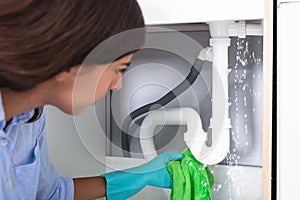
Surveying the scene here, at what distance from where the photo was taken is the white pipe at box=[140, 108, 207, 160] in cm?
115

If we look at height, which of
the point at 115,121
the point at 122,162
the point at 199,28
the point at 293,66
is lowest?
the point at 122,162

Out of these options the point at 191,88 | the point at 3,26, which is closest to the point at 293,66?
the point at 191,88

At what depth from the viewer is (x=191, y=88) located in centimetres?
121

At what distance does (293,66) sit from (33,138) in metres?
0.58

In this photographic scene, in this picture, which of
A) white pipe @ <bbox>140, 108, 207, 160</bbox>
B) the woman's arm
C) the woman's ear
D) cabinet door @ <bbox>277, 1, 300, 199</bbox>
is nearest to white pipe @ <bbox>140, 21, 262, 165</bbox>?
white pipe @ <bbox>140, 108, 207, 160</bbox>

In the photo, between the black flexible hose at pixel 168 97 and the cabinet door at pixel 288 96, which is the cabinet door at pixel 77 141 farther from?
the cabinet door at pixel 288 96

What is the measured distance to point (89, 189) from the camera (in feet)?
3.65

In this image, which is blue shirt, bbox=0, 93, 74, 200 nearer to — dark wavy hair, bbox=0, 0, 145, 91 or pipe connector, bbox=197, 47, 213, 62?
dark wavy hair, bbox=0, 0, 145, 91

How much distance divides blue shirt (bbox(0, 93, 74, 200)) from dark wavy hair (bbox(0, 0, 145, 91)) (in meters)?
0.14

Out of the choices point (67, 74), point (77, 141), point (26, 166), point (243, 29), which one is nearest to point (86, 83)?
point (67, 74)

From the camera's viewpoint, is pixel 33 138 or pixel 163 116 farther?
pixel 163 116

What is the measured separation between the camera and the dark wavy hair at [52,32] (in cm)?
70

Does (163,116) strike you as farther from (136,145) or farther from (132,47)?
(132,47)

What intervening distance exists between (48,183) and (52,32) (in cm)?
49
